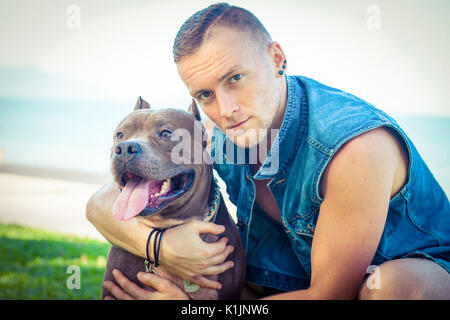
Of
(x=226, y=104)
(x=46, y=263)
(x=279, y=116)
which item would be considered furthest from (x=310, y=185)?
(x=46, y=263)

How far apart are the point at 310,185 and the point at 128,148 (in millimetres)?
1022

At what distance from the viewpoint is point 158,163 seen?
93.1 inches

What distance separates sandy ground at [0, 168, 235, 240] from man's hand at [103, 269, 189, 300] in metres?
4.05

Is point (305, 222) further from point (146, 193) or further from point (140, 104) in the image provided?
point (140, 104)

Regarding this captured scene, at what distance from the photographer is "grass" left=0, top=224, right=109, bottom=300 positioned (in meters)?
3.66

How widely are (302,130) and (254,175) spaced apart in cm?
43

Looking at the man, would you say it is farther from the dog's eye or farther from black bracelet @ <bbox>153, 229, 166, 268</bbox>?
the dog's eye

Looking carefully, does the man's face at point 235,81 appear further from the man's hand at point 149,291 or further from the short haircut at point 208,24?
the man's hand at point 149,291

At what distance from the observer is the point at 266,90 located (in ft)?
8.13

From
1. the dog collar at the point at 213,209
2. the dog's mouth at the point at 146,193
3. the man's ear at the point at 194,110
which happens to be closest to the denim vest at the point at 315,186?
the dog collar at the point at 213,209

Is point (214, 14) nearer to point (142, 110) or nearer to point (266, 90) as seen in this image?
point (266, 90)

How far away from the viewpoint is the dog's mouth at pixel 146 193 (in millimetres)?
2236

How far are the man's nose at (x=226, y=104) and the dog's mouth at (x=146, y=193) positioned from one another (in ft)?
1.32
